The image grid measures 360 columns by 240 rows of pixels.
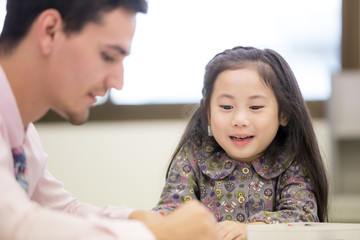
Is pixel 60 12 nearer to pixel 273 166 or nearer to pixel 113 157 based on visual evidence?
pixel 273 166

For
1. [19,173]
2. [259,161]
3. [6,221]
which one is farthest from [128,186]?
[6,221]

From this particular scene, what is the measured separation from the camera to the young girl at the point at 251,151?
44.4 inches

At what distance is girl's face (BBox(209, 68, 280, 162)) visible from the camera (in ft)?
3.68

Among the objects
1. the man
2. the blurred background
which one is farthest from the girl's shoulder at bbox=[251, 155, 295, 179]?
the blurred background

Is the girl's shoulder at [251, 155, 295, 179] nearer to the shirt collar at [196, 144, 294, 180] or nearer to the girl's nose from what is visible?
the shirt collar at [196, 144, 294, 180]

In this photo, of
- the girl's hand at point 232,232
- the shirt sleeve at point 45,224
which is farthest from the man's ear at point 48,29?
the girl's hand at point 232,232

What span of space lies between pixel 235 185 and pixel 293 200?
0.15 meters

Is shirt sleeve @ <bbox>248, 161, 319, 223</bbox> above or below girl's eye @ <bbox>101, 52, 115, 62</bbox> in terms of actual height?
below

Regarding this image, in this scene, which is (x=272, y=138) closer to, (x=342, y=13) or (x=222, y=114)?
(x=222, y=114)

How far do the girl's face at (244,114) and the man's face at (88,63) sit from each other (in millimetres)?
436

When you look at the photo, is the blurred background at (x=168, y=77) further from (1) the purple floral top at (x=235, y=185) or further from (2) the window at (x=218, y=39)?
(1) the purple floral top at (x=235, y=185)

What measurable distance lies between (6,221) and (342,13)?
2.92m

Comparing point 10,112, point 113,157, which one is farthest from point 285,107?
point 113,157

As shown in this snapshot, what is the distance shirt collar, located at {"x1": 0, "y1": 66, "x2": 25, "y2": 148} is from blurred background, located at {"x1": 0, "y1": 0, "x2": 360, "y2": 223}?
2315mm
